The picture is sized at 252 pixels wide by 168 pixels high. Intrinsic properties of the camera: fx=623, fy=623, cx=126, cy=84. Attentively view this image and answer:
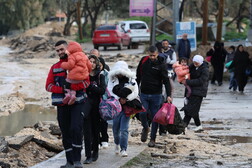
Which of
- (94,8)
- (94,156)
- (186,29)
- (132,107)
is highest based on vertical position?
(94,8)

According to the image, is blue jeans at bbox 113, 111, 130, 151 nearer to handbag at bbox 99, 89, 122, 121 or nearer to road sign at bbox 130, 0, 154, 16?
handbag at bbox 99, 89, 122, 121

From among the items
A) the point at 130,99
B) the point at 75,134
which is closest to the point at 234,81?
the point at 130,99

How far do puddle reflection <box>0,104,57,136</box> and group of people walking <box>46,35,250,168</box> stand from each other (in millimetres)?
4277

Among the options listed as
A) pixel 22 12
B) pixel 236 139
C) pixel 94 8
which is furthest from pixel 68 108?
pixel 22 12

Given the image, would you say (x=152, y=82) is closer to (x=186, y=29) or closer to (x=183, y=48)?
(x=183, y=48)

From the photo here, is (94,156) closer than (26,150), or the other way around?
(94,156)

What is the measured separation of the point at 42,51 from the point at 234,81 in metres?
20.5

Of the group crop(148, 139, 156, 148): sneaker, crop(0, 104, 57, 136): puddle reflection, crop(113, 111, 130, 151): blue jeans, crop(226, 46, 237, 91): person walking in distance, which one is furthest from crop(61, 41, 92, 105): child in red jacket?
crop(226, 46, 237, 91): person walking in distance

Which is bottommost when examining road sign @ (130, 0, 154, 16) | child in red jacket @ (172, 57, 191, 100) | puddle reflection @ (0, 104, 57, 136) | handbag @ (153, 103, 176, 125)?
puddle reflection @ (0, 104, 57, 136)

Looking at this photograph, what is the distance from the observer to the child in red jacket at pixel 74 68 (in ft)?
25.9

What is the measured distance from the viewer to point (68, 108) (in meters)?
8.12

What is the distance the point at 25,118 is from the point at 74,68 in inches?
332

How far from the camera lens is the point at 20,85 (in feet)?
69.8

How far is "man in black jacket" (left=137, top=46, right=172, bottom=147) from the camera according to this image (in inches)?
400
